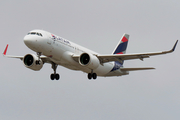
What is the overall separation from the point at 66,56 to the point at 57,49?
1700 millimetres

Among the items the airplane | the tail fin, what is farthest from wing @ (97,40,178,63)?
the tail fin

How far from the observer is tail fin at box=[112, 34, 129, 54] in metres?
57.6

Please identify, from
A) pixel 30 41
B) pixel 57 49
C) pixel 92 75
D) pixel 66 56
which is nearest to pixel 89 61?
pixel 66 56

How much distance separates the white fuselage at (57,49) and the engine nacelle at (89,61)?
0.94 m

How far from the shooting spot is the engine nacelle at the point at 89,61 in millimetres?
46844

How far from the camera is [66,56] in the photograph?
4644cm

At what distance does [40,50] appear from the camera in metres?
44.0

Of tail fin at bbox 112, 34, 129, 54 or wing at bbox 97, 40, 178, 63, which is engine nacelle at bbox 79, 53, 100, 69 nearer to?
wing at bbox 97, 40, 178, 63

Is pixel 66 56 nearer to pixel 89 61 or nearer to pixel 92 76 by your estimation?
pixel 89 61

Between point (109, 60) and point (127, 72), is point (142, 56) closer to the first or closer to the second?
point (109, 60)

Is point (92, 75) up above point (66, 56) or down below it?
below

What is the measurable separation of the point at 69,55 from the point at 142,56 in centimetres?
841

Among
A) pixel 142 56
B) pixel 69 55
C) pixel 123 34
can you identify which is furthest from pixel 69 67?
pixel 123 34

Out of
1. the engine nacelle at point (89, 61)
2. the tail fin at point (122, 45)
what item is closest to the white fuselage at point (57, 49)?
the engine nacelle at point (89, 61)
